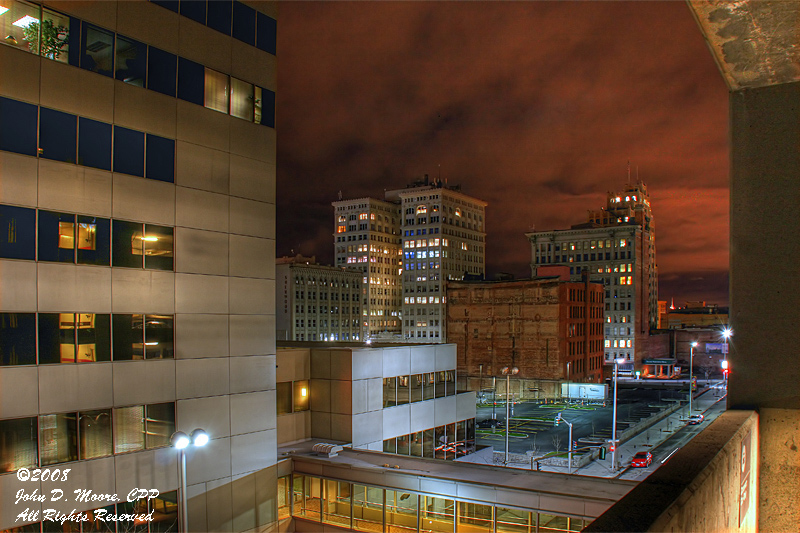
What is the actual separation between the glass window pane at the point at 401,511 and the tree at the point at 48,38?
21204 millimetres

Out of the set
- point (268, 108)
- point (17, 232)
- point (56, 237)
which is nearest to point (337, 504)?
point (56, 237)

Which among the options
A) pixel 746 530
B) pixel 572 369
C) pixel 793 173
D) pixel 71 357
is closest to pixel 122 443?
pixel 71 357

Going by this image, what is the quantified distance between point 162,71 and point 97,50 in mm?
2586

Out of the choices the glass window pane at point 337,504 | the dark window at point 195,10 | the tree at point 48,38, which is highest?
the dark window at point 195,10

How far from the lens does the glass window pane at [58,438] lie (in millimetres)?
19219

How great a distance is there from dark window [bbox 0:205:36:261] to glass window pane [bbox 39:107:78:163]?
2.08 metres

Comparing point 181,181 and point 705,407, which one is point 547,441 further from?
point 181,181

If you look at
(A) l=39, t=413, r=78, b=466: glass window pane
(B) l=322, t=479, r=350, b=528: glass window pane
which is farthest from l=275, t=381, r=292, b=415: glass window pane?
(A) l=39, t=413, r=78, b=466: glass window pane

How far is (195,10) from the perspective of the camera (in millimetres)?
24312

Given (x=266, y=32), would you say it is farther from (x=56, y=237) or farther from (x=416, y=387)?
(x=416, y=387)

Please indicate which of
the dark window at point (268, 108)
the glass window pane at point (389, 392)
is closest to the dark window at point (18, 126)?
the dark window at point (268, 108)

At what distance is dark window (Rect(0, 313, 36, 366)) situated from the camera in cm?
1847

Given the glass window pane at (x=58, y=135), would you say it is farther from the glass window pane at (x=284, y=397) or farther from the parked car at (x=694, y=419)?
the parked car at (x=694, y=419)

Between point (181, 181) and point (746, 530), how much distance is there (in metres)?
22.1
